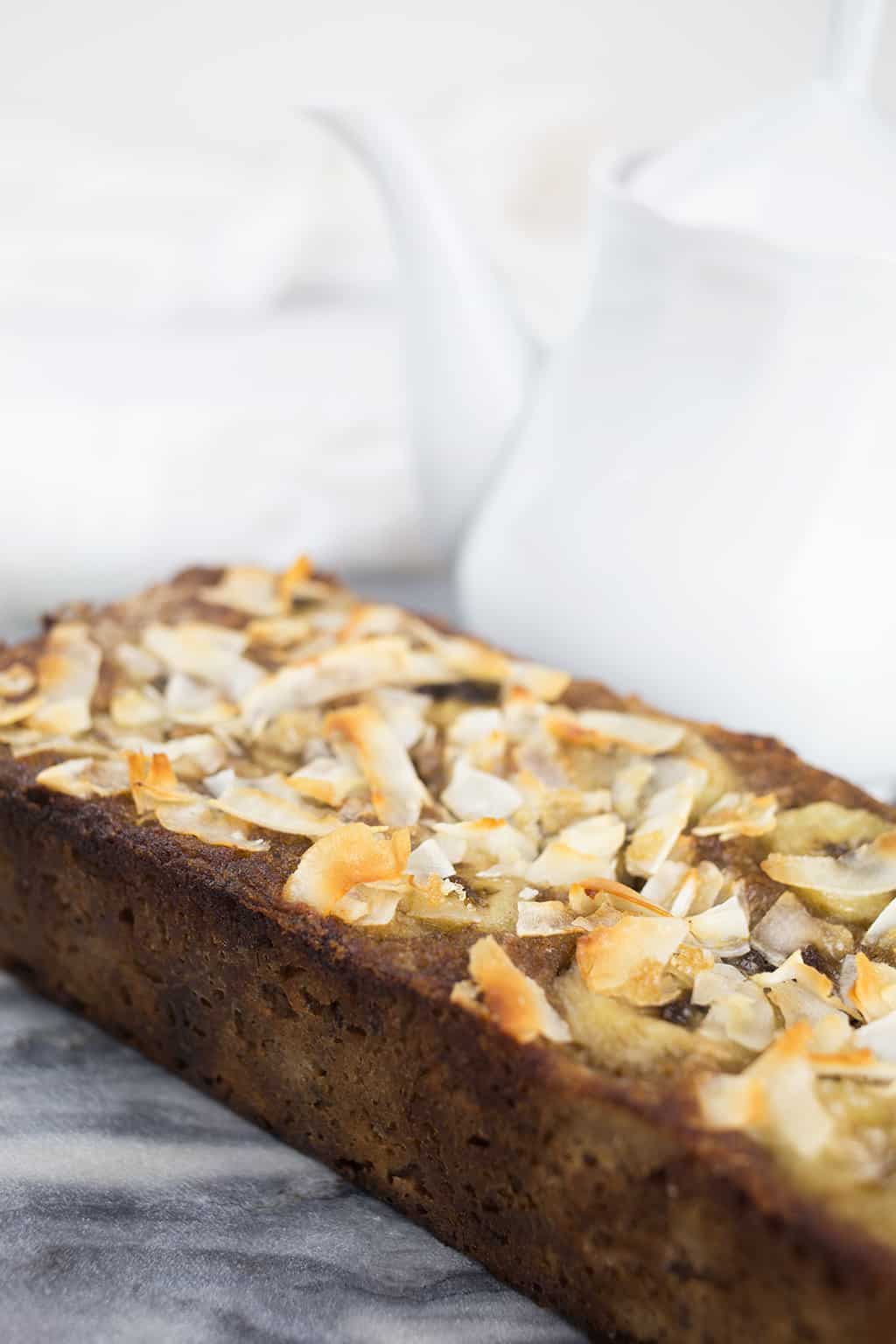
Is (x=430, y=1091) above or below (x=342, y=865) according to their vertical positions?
below

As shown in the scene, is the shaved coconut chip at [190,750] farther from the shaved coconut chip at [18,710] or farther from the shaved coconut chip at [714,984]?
the shaved coconut chip at [714,984]

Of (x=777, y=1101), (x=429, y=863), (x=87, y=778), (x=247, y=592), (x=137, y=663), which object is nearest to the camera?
(x=777, y=1101)

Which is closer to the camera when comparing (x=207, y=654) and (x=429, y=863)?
(x=429, y=863)

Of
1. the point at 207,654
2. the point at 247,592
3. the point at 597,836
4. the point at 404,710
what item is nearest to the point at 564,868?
the point at 597,836

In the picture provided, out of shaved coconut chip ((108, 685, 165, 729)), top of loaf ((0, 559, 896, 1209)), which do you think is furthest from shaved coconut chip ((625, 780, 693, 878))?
shaved coconut chip ((108, 685, 165, 729))

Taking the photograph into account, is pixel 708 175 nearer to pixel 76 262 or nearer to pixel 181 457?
pixel 181 457

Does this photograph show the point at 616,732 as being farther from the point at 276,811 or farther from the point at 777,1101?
the point at 777,1101
